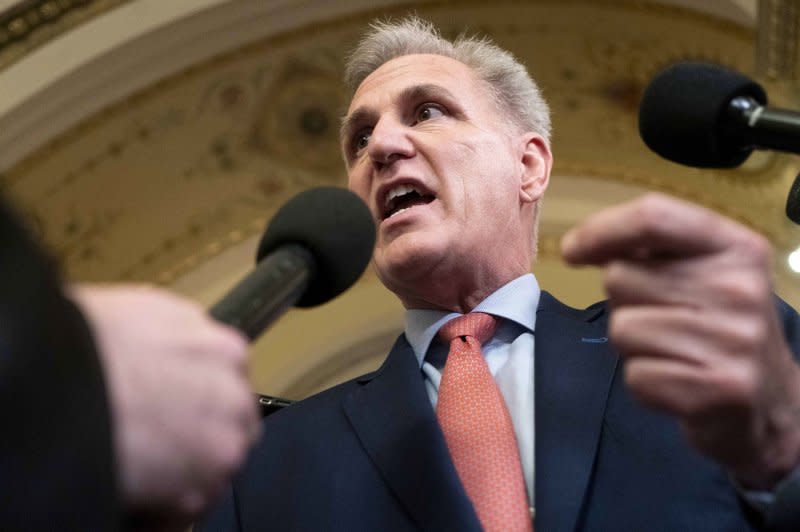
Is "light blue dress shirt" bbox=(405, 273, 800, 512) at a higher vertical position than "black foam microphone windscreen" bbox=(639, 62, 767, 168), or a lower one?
lower

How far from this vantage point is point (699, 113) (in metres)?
1.42

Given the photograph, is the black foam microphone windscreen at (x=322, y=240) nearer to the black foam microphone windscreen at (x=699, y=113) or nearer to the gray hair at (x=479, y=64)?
the black foam microphone windscreen at (x=699, y=113)

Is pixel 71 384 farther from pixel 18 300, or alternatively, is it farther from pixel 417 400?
pixel 417 400

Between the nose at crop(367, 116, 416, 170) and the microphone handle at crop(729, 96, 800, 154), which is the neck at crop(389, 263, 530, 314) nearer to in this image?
the nose at crop(367, 116, 416, 170)

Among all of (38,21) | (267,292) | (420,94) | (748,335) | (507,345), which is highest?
(267,292)

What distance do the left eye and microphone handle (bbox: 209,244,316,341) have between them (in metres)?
1.08

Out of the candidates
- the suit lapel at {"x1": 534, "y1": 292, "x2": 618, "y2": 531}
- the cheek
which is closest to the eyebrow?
the cheek

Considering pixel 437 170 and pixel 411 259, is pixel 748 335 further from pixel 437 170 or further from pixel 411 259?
pixel 437 170

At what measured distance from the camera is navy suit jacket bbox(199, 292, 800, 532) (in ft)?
5.21

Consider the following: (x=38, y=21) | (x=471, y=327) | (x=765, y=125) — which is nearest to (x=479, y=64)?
(x=471, y=327)

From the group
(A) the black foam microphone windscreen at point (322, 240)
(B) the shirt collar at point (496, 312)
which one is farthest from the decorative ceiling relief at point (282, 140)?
(A) the black foam microphone windscreen at point (322, 240)

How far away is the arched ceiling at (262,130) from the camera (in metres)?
5.39

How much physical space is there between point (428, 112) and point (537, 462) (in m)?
0.87

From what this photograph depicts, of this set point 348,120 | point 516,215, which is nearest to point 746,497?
point 516,215
